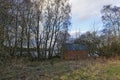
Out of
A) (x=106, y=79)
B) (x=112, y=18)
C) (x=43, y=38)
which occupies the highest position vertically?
(x=112, y=18)

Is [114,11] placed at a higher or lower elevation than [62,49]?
higher

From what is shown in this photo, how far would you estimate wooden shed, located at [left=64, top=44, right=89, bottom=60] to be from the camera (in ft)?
194

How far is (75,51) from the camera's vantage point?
61.6 meters

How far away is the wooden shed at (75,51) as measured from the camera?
59138 mm

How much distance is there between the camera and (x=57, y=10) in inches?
2297

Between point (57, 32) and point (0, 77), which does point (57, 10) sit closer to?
point (57, 32)

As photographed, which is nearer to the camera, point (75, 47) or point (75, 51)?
point (75, 47)

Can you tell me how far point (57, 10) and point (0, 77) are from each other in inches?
1660

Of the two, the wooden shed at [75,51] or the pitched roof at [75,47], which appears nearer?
the wooden shed at [75,51]

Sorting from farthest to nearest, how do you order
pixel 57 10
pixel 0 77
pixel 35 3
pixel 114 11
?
pixel 114 11
pixel 57 10
pixel 35 3
pixel 0 77

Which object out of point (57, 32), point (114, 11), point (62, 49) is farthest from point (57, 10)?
point (114, 11)

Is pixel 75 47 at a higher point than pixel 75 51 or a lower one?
higher

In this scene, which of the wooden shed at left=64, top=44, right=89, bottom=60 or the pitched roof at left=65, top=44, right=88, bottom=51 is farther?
the pitched roof at left=65, top=44, right=88, bottom=51

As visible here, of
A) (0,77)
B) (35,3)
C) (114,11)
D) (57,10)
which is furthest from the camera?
(114,11)
